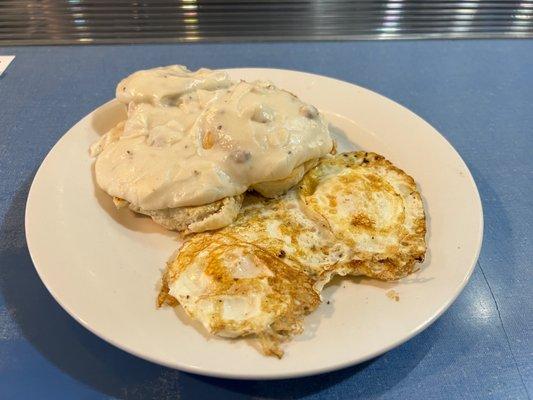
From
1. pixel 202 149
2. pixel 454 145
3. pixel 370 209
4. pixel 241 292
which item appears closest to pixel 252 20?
pixel 454 145

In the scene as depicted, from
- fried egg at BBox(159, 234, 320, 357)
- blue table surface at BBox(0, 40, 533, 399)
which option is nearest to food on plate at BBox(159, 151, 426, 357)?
fried egg at BBox(159, 234, 320, 357)

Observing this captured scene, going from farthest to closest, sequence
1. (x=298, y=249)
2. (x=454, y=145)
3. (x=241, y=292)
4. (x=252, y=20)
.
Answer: (x=252, y=20)
(x=454, y=145)
(x=298, y=249)
(x=241, y=292)

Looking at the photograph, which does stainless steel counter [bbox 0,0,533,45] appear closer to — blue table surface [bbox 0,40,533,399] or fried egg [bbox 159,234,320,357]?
blue table surface [bbox 0,40,533,399]

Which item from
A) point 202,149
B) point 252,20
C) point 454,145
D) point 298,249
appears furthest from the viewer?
point 252,20

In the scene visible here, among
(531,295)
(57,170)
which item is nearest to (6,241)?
(57,170)

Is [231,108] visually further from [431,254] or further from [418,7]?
[418,7]

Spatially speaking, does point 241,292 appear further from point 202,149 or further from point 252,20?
point 252,20
